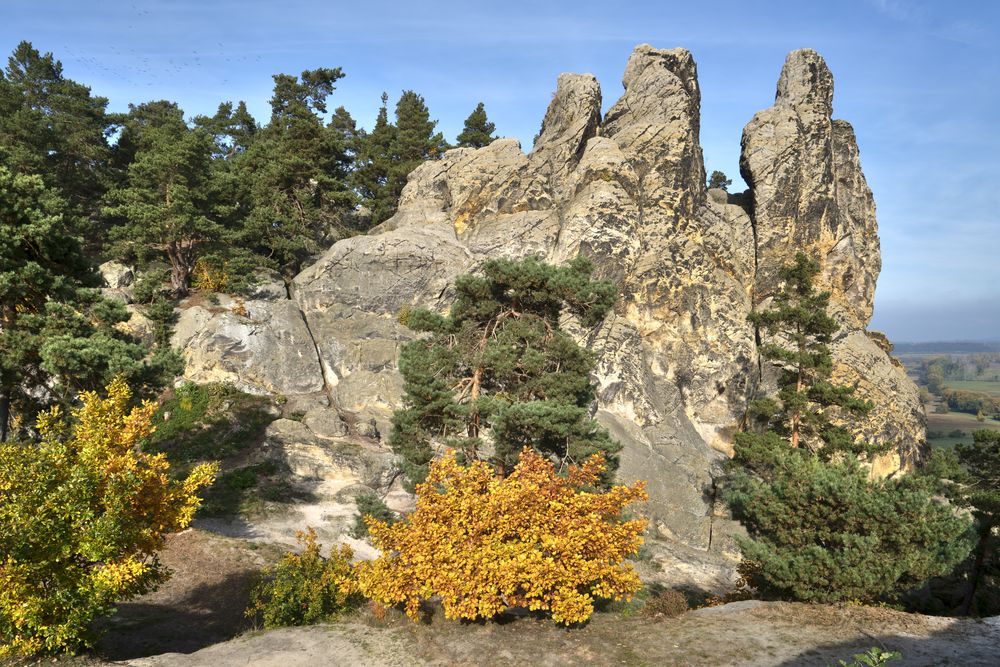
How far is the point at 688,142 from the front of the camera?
4416 centimetres

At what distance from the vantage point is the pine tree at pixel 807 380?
2656cm

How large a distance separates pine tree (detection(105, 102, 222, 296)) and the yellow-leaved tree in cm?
2882

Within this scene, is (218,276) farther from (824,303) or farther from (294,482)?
(824,303)

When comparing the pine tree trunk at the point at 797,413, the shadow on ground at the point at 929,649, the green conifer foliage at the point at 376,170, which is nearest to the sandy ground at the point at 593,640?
the shadow on ground at the point at 929,649

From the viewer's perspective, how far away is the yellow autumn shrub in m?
11.6

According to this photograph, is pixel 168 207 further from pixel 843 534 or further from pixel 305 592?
pixel 843 534

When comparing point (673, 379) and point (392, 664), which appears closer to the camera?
point (392, 664)

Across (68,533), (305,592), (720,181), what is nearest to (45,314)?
(68,533)

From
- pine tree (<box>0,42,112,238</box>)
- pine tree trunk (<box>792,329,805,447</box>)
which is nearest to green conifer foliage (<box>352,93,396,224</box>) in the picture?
pine tree (<box>0,42,112,238</box>)

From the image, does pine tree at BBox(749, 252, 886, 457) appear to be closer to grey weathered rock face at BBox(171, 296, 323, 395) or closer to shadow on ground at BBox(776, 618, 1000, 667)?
shadow on ground at BBox(776, 618, 1000, 667)

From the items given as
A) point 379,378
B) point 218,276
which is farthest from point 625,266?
point 218,276

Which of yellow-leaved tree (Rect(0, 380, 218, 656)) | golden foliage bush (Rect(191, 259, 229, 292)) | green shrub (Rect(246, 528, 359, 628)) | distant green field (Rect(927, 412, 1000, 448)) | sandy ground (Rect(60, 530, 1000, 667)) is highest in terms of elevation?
golden foliage bush (Rect(191, 259, 229, 292))

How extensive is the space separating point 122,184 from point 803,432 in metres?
52.4

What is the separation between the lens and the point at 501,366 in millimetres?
19547
